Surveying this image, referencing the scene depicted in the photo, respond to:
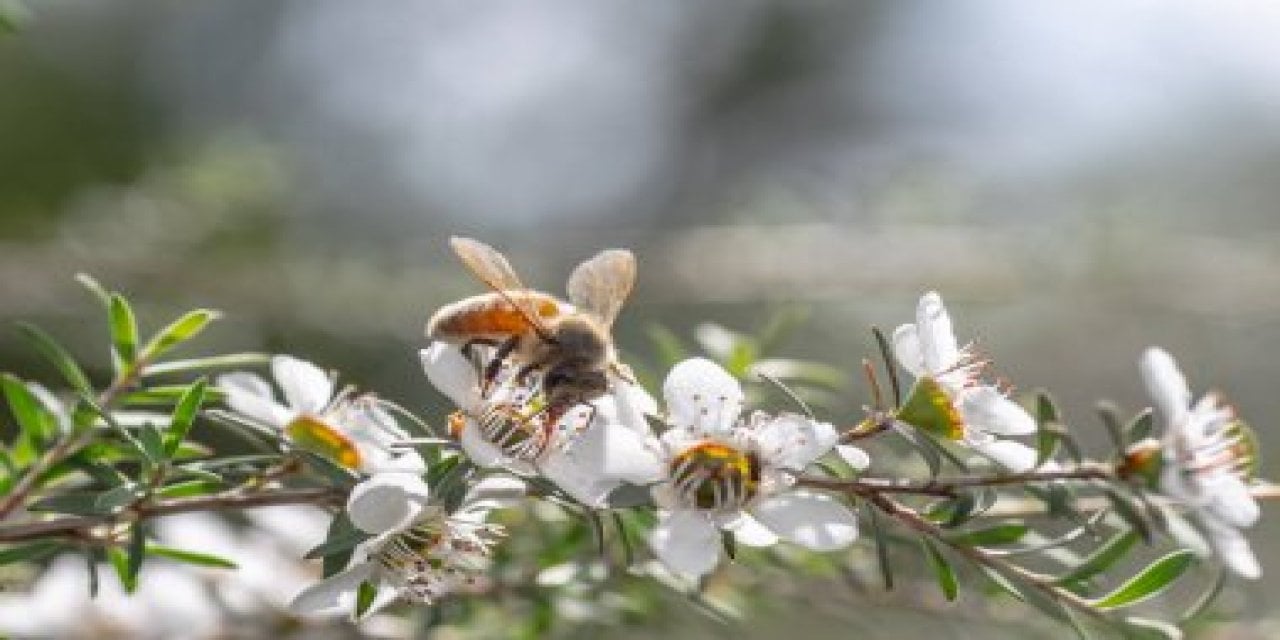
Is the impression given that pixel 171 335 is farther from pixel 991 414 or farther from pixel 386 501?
pixel 991 414

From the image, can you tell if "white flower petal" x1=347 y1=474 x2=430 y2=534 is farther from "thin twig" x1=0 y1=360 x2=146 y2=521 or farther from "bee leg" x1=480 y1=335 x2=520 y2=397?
"thin twig" x1=0 y1=360 x2=146 y2=521

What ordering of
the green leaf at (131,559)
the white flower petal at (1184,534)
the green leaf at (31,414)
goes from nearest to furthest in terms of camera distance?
the white flower petal at (1184,534) → the green leaf at (131,559) → the green leaf at (31,414)

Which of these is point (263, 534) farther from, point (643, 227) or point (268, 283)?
point (643, 227)

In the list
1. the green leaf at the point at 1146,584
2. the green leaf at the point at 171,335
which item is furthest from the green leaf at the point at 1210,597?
the green leaf at the point at 171,335

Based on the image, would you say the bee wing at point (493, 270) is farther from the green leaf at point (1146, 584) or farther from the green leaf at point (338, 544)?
the green leaf at point (1146, 584)

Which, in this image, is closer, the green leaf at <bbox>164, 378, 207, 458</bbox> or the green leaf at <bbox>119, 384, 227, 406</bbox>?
the green leaf at <bbox>164, 378, 207, 458</bbox>

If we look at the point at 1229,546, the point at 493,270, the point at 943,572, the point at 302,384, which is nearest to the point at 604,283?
the point at 493,270

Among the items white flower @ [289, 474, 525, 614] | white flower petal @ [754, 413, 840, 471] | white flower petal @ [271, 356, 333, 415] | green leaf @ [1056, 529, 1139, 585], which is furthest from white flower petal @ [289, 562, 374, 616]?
green leaf @ [1056, 529, 1139, 585]
